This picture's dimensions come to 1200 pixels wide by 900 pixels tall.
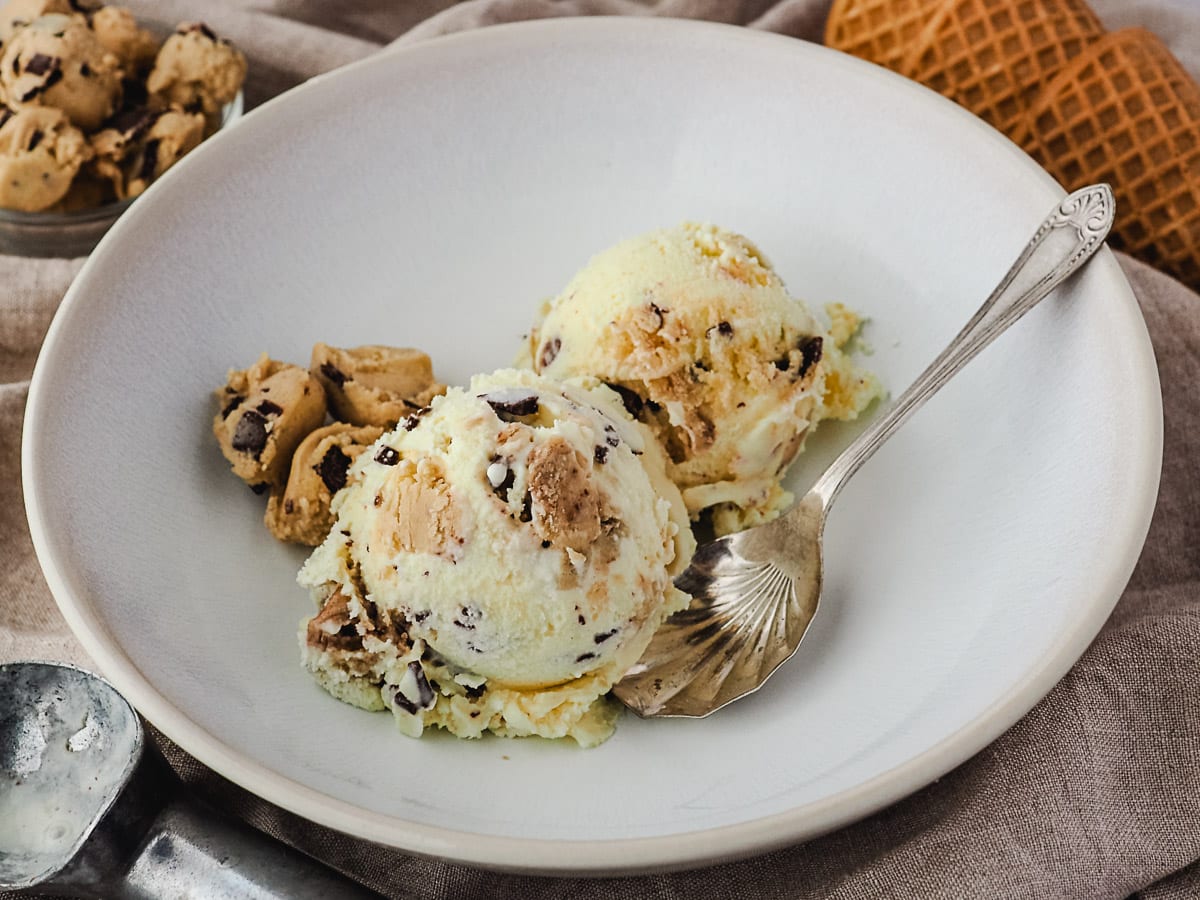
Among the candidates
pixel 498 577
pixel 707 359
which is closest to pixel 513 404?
pixel 498 577

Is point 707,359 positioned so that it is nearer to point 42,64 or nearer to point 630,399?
point 630,399

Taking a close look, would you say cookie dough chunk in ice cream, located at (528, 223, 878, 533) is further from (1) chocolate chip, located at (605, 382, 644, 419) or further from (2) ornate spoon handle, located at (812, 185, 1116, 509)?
(2) ornate spoon handle, located at (812, 185, 1116, 509)

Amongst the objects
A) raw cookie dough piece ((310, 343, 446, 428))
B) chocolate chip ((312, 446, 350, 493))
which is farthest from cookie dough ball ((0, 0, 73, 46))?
A: chocolate chip ((312, 446, 350, 493))

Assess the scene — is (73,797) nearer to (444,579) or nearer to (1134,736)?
(444,579)

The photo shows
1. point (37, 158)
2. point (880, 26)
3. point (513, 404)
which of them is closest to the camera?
point (513, 404)

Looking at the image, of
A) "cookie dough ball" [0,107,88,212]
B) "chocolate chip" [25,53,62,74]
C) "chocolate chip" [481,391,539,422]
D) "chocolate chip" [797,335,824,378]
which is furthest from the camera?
"chocolate chip" [25,53,62,74]

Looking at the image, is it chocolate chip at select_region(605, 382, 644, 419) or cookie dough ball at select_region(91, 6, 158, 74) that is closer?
chocolate chip at select_region(605, 382, 644, 419)
